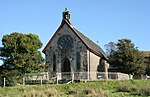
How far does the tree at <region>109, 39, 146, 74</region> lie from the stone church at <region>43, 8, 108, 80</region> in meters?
3.51

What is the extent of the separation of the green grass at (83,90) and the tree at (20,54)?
9130 mm

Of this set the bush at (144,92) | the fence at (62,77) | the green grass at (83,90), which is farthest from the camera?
the fence at (62,77)

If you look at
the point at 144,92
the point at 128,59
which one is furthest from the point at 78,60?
the point at 144,92

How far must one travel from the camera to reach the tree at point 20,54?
44.1 meters

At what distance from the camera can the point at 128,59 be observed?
47.6 meters

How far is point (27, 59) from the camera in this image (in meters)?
45.0

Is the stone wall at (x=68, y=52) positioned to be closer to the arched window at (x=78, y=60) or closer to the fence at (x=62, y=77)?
the arched window at (x=78, y=60)

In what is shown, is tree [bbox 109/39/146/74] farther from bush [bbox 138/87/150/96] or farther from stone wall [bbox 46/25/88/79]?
bush [bbox 138/87/150/96]

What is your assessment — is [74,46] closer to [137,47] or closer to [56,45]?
[56,45]

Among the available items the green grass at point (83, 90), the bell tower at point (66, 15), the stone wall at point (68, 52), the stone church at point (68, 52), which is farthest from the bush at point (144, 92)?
the bell tower at point (66, 15)

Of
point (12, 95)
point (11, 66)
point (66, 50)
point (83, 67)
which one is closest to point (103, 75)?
point (83, 67)

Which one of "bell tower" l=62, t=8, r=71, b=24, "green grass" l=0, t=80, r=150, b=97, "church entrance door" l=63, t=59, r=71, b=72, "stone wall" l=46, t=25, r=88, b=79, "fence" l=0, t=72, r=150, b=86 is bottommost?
"green grass" l=0, t=80, r=150, b=97

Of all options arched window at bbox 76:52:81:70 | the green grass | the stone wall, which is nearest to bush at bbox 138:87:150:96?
the green grass

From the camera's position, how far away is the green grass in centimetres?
2780
